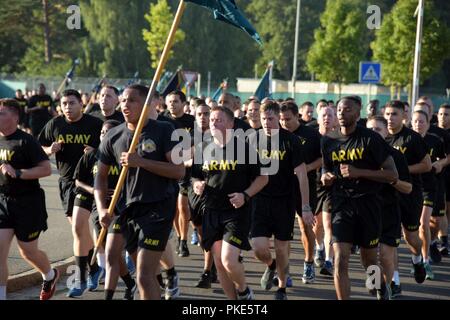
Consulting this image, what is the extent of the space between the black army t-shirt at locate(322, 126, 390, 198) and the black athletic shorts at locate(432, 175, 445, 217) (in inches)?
141

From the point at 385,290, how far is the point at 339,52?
38901 mm

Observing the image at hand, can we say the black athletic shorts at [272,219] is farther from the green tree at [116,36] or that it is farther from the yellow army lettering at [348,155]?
the green tree at [116,36]

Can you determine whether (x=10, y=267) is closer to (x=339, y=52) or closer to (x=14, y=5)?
(x=339, y=52)

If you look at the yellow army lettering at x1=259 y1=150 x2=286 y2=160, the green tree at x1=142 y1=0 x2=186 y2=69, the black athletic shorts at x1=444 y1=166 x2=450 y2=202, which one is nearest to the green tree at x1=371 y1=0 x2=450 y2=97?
the green tree at x1=142 y1=0 x2=186 y2=69

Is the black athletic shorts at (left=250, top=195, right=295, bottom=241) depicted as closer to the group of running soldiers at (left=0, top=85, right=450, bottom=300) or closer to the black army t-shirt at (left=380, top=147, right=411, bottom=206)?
the group of running soldiers at (left=0, top=85, right=450, bottom=300)

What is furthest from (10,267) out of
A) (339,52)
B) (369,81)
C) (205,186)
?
(339,52)

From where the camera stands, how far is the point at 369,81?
72.1 ft

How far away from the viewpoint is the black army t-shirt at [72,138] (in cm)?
861

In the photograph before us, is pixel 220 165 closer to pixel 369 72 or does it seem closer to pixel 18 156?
pixel 18 156

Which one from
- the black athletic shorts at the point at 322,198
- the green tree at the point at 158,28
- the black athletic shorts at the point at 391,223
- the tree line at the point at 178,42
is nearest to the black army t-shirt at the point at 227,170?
the black athletic shorts at the point at 391,223

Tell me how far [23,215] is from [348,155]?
3.16m

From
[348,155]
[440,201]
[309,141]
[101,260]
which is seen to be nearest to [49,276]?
[101,260]

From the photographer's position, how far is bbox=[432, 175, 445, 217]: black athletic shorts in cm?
1061

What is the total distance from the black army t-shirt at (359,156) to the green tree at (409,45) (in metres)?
30.5
